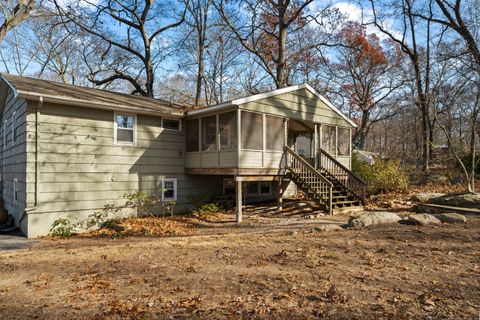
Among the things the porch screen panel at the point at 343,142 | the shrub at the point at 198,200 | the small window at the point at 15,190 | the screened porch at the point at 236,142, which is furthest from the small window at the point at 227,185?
the small window at the point at 15,190

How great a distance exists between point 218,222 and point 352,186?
5.90 meters

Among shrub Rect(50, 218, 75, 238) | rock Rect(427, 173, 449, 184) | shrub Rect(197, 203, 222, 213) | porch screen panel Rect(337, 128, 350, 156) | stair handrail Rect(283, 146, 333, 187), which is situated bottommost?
shrub Rect(50, 218, 75, 238)

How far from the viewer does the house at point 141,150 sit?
9.80 meters

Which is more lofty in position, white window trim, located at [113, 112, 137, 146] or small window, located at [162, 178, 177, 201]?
white window trim, located at [113, 112, 137, 146]

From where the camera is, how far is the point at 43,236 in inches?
378

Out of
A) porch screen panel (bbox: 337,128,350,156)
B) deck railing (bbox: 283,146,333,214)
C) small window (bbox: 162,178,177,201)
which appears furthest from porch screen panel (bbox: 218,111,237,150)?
porch screen panel (bbox: 337,128,350,156)

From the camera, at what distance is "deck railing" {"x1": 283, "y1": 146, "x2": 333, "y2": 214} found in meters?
11.7

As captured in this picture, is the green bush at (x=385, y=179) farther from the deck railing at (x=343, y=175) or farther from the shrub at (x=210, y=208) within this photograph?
the shrub at (x=210, y=208)

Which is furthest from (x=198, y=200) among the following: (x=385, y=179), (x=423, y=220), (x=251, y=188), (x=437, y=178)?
(x=437, y=178)

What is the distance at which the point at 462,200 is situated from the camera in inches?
450

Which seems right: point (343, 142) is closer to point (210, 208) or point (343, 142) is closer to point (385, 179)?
point (385, 179)

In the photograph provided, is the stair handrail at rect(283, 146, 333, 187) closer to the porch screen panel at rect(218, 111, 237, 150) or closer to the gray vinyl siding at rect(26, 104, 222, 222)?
the porch screen panel at rect(218, 111, 237, 150)

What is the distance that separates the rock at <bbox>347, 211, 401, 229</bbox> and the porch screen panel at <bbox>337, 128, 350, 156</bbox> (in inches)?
240

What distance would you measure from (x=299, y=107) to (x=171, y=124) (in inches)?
198
